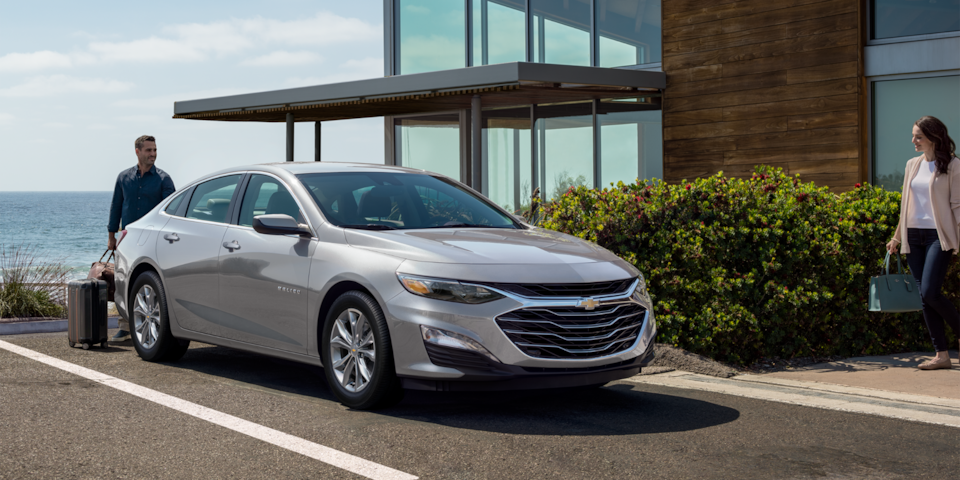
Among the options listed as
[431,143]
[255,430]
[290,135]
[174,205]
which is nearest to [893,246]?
[255,430]

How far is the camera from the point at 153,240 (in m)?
7.80

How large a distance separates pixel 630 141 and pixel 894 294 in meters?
8.04

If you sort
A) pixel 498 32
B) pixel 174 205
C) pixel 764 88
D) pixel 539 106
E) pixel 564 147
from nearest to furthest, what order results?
pixel 174 205 → pixel 764 88 → pixel 564 147 → pixel 539 106 → pixel 498 32

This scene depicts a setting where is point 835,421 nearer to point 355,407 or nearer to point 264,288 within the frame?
point 355,407

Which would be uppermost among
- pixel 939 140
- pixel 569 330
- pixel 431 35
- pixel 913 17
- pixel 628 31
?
pixel 431 35

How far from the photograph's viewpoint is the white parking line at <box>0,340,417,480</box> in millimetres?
4512

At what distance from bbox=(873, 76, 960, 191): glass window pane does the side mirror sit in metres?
8.56

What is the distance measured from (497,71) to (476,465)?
9.47 meters

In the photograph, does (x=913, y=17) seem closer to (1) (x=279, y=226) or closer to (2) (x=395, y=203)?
(2) (x=395, y=203)

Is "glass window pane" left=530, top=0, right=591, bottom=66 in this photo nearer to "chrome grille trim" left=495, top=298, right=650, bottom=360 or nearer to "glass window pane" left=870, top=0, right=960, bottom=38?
"glass window pane" left=870, top=0, right=960, bottom=38

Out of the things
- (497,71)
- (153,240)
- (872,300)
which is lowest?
(872,300)

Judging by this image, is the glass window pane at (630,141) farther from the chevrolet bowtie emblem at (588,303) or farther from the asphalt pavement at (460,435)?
the chevrolet bowtie emblem at (588,303)

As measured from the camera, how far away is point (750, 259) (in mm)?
8031

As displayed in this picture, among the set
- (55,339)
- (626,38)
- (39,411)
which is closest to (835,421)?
(39,411)
